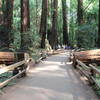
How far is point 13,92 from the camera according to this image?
858 cm

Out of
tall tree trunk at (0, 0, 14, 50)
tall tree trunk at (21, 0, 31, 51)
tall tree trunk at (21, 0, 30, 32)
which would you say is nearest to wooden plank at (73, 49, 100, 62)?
tall tree trunk at (21, 0, 31, 51)

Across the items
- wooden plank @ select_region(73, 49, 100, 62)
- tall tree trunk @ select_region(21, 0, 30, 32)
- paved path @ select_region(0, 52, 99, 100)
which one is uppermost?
tall tree trunk @ select_region(21, 0, 30, 32)

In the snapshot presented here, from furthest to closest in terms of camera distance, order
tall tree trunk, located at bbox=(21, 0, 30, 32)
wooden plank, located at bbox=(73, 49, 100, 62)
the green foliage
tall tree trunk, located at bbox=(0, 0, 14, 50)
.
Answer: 1. the green foliage
2. tall tree trunk, located at bbox=(0, 0, 14, 50)
3. tall tree trunk, located at bbox=(21, 0, 30, 32)
4. wooden plank, located at bbox=(73, 49, 100, 62)

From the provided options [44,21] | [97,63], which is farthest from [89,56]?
[44,21]

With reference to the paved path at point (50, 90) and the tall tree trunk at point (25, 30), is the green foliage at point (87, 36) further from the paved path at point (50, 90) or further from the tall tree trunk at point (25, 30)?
the paved path at point (50, 90)

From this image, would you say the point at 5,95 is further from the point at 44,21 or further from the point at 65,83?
the point at 44,21

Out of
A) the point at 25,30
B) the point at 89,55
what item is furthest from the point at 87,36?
the point at 25,30

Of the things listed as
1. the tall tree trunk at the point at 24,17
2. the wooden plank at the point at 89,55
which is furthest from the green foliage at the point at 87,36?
the tall tree trunk at the point at 24,17

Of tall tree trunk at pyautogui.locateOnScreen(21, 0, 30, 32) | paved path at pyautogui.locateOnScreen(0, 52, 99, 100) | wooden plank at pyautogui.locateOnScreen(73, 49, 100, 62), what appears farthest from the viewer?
tall tree trunk at pyautogui.locateOnScreen(21, 0, 30, 32)

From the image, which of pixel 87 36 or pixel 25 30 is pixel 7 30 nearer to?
pixel 25 30

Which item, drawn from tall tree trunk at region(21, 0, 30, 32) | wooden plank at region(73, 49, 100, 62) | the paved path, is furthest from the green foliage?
the paved path

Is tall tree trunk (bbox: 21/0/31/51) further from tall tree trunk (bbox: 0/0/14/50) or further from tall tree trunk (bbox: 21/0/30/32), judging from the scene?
tall tree trunk (bbox: 0/0/14/50)

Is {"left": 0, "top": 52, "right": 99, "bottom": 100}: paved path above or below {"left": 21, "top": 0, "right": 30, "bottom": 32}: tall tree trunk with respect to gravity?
below

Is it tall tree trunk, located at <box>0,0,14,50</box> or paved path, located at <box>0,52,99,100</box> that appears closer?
paved path, located at <box>0,52,99,100</box>
